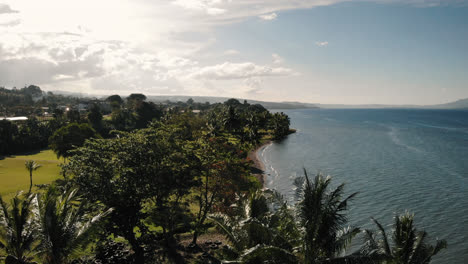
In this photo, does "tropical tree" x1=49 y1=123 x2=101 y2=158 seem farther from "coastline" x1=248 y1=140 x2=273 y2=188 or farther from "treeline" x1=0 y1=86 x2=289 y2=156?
"coastline" x1=248 y1=140 x2=273 y2=188

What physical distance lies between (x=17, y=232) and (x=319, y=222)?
525 inches

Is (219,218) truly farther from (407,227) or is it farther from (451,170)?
(451,170)

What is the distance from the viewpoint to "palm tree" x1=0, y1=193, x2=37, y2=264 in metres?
12.7

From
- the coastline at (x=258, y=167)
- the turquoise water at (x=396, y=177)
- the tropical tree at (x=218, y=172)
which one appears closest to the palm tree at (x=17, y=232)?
the tropical tree at (x=218, y=172)

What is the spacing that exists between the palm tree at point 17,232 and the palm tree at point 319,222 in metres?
11.9

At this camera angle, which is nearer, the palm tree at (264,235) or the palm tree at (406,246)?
the palm tree at (406,246)

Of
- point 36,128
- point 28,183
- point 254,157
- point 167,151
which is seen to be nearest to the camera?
point 167,151

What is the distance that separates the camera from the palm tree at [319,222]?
12117mm

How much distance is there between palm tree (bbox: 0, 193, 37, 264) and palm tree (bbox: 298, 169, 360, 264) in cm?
1190

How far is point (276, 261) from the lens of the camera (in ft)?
40.9

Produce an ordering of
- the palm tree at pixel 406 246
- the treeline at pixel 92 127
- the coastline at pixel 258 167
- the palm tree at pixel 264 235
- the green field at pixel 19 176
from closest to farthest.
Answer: the palm tree at pixel 406 246, the palm tree at pixel 264 235, the green field at pixel 19 176, the coastline at pixel 258 167, the treeline at pixel 92 127

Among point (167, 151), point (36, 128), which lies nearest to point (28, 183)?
point (167, 151)

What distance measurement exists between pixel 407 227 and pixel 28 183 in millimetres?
43563

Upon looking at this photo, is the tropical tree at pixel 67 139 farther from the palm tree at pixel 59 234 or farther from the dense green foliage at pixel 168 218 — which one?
the palm tree at pixel 59 234
